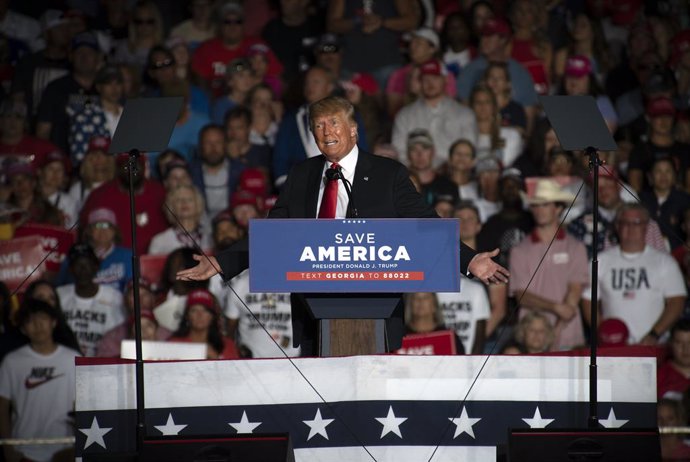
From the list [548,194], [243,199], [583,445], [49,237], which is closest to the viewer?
[583,445]

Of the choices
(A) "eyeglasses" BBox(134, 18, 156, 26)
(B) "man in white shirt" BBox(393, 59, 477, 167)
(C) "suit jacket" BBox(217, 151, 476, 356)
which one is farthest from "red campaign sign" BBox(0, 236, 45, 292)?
(C) "suit jacket" BBox(217, 151, 476, 356)

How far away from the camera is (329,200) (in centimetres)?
491

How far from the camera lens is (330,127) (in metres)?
4.78

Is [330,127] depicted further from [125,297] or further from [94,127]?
[94,127]

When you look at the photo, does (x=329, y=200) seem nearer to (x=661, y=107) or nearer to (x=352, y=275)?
(x=352, y=275)

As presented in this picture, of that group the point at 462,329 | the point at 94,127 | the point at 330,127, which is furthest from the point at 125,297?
the point at 330,127

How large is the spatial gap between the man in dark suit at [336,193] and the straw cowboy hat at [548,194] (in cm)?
326

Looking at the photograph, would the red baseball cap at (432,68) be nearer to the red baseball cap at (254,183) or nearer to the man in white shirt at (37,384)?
the red baseball cap at (254,183)

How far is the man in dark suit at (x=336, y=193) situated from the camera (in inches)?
189

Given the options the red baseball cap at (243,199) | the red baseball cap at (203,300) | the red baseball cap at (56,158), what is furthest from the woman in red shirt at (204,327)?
the red baseball cap at (56,158)

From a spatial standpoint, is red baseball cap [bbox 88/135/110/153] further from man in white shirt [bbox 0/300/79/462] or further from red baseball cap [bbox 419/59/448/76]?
red baseball cap [bbox 419/59/448/76]

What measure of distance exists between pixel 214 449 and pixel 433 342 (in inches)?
114

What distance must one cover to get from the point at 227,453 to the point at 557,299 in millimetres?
3995

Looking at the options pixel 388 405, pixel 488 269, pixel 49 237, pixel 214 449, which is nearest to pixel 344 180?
pixel 488 269
